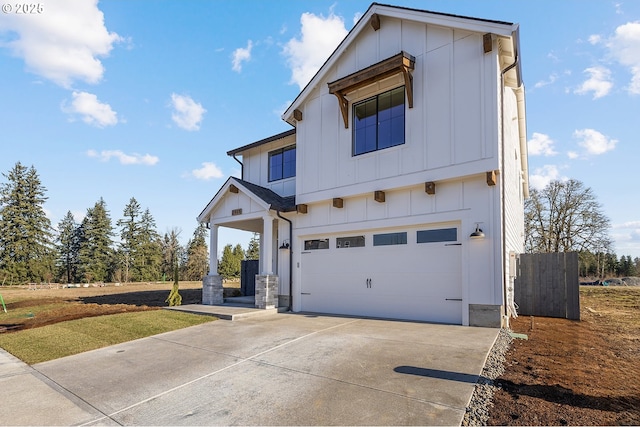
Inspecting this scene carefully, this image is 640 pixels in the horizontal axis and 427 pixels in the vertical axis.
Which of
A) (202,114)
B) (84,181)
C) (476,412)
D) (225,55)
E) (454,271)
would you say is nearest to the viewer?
(476,412)

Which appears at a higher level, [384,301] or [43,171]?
[43,171]

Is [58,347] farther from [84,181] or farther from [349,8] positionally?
[84,181]

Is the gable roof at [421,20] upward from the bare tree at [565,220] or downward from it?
upward

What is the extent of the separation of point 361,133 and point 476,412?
324 inches

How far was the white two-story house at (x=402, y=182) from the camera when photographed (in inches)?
315

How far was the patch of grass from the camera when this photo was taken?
271 inches

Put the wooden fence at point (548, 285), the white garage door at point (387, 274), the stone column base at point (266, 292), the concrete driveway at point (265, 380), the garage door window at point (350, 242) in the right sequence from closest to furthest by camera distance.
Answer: the concrete driveway at point (265, 380)
the white garage door at point (387, 274)
the wooden fence at point (548, 285)
the garage door window at point (350, 242)
the stone column base at point (266, 292)

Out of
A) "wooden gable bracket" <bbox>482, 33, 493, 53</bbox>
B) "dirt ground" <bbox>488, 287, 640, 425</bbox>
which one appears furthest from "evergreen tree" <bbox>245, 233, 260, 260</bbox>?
"dirt ground" <bbox>488, 287, 640, 425</bbox>

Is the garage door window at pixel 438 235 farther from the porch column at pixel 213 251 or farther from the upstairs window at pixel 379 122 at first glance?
the porch column at pixel 213 251

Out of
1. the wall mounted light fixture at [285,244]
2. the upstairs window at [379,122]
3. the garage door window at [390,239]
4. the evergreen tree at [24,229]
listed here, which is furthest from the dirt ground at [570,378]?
the evergreen tree at [24,229]

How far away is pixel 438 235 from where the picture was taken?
340 inches

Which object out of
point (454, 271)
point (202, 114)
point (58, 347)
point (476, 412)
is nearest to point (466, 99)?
point (454, 271)

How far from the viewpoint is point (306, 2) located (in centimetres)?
1027

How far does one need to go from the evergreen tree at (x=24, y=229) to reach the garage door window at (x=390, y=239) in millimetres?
45861
